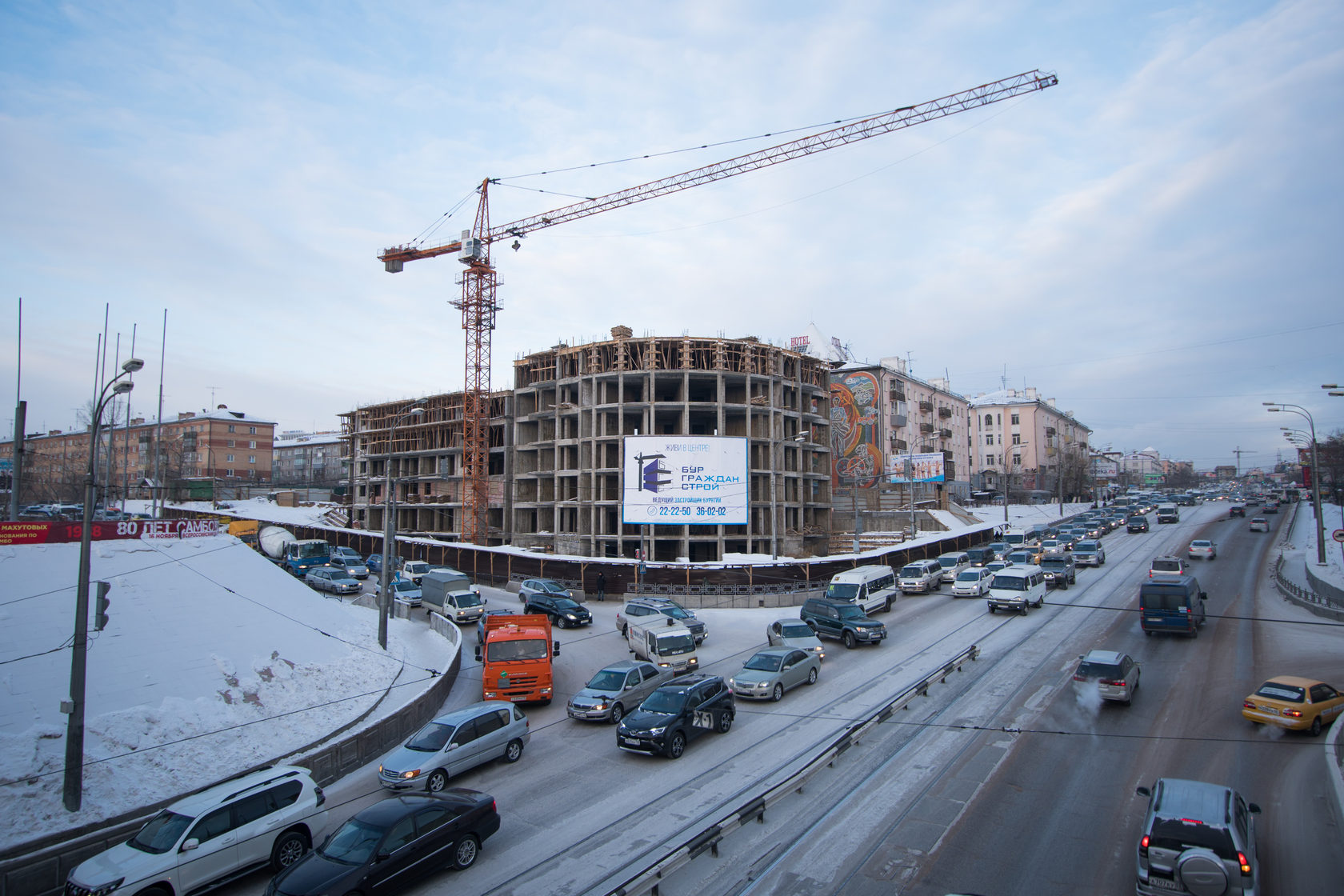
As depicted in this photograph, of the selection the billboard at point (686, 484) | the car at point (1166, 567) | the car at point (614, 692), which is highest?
the billboard at point (686, 484)

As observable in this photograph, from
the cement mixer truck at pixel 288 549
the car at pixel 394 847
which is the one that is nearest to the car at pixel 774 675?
the car at pixel 394 847

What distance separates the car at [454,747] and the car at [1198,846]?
39.4 ft

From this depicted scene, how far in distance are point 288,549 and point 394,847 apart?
50.0m

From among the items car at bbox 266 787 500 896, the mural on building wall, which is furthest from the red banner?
the mural on building wall

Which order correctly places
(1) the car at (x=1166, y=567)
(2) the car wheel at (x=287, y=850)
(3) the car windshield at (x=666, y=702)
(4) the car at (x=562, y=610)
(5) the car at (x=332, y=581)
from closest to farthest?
(2) the car wheel at (x=287, y=850), (3) the car windshield at (x=666, y=702), (4) the car at (x=562, y=610), (1) the car at (x=1166, y=567), (5) the car at (x=332, y=581)

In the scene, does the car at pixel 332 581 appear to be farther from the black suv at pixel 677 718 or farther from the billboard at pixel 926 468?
the billboard at pixel 926 468

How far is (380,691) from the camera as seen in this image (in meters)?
21.1

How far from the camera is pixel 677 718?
627 inches

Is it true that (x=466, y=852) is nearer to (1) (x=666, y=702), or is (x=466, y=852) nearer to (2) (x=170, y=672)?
(1) (x=666, y=702)

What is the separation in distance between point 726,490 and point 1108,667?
1280 inches

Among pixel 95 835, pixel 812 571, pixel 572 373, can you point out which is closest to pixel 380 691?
pixel 95 835

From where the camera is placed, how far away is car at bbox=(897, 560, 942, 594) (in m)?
38.9

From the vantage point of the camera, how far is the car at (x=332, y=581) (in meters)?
39.9

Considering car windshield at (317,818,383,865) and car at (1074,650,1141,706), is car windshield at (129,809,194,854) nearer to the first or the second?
car windshield at (317,818,383,865)
